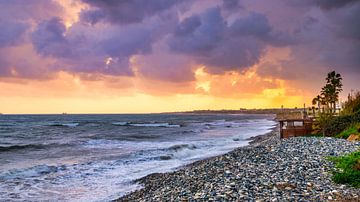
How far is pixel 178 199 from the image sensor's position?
12.6m

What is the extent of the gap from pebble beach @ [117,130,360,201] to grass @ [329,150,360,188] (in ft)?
1.12

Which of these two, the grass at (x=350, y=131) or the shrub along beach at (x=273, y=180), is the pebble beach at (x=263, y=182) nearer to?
the shrub along beach at (x=273, y=180)

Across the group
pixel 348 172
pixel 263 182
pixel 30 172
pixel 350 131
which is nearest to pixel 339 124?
pixel 350 131

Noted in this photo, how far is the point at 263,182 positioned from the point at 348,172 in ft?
10.3

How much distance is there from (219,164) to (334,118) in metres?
21.3

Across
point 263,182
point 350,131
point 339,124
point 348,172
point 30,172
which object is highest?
point 339,124

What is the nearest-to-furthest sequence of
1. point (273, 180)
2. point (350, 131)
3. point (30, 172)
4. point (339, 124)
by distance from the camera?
point (273, 180)
point (30, 172)
point (350, 131)
point (339, 124)

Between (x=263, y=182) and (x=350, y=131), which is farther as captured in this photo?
(x=350, y=131)

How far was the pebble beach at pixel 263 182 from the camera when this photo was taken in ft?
38.6

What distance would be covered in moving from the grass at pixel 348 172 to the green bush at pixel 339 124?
19234mm

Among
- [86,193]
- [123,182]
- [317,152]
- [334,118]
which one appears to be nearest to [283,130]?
[334,118]

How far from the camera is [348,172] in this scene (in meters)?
13.7

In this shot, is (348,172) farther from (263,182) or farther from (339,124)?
(339,124)

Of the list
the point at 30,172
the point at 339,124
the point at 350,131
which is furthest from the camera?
the point at 339,124
